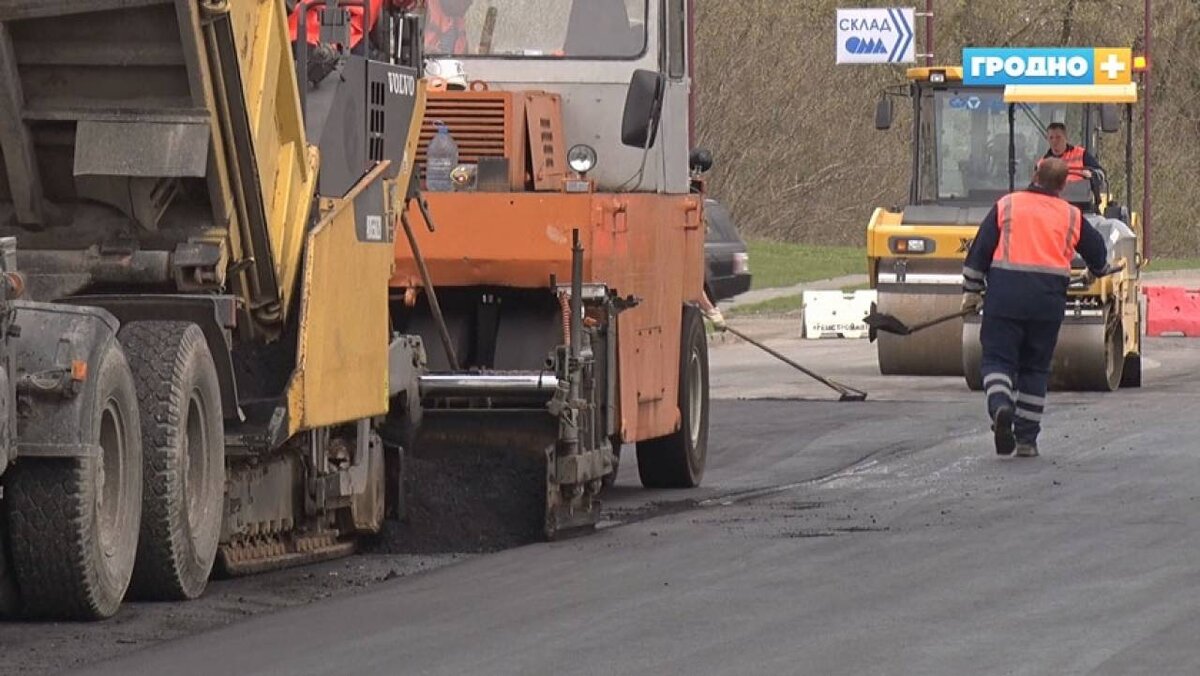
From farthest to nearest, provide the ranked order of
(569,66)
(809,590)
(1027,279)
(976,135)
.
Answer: (976,135) < (1027,279) < (569,66) < (809,590)

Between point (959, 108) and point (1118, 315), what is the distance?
9.01 ft

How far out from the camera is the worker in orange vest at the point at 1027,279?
15305 millimetres

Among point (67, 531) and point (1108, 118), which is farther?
point (1108, 118)

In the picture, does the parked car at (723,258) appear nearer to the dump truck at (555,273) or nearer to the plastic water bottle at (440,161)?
the dump truck at (555,273)

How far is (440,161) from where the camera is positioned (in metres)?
12.2

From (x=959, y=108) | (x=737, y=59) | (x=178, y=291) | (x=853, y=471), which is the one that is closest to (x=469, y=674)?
A: (x=178, y=291)

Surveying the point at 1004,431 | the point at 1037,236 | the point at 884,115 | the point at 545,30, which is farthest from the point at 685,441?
the point at 884,115

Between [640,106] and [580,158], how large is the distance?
59cm

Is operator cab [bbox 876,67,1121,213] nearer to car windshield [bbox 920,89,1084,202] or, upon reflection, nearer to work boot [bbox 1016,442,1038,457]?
car windshield [bbox 920,89,1084,202]

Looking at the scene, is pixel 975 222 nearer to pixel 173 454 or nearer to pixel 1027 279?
pixel 1027 279

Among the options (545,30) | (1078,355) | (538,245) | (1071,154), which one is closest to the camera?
(538,245)

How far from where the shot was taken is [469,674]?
7297 mm

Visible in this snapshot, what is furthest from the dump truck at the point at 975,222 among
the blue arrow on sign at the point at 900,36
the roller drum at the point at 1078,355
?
the blue arrow on sign at the point at 900,36

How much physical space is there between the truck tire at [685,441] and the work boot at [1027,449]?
5.86ft
